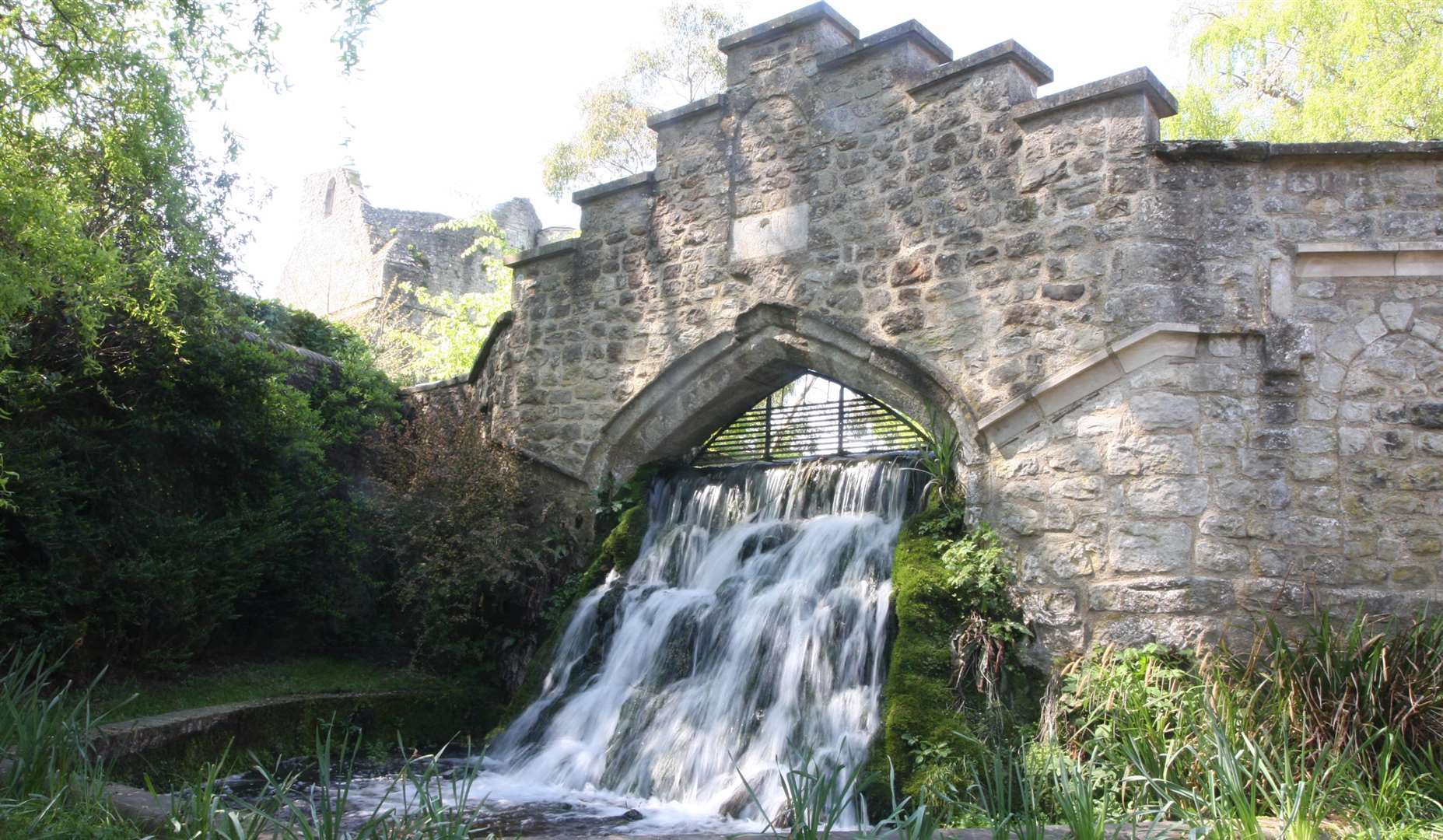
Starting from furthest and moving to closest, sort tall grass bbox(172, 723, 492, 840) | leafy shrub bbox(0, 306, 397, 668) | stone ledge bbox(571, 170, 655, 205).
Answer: stone ledge bbox(571, 170, 655, 205)
leafy shrub bbox(0, 306, 397, 668)
tall grass bbox(172, 723, 492, 840)

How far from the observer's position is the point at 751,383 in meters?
8.05

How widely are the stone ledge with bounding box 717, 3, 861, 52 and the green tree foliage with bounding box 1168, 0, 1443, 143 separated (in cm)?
709

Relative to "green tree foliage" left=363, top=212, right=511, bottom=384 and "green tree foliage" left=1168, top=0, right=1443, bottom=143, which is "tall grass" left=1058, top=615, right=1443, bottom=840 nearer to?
"green tree foliage" left=1168, top=0, right=1443, bottom=143

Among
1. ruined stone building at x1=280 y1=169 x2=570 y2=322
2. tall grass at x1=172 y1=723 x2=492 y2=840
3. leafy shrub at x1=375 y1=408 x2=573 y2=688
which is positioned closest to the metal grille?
leafy shrub at x1=375 y1=408 x2=573 y2=688

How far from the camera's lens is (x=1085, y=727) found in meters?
5.44

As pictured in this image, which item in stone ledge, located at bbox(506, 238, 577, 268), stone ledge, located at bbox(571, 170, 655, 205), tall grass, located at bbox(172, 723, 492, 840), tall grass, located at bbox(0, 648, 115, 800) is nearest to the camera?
tall grass, located at bbox(172, 723, 492, 840)

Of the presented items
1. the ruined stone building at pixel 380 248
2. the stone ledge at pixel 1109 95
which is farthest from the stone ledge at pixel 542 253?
the ruined stone building at pixel 380 248

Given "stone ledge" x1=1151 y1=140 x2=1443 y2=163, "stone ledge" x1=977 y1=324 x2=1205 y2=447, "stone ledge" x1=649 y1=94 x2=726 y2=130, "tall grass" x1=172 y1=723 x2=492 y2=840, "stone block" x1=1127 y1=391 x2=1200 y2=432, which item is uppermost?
"stone ledge" x1=649 y1=94 x2=726 y2=130

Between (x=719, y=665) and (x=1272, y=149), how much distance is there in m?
3.95

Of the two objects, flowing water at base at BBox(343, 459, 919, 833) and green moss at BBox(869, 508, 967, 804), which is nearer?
green moss at BBox(869, 508, 967, 804)

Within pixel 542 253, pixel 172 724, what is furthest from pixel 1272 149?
pixel 172 724

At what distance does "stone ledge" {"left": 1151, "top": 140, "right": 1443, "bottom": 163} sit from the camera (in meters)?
5.65

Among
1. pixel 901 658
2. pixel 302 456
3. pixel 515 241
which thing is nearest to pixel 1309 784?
pixel 901 658

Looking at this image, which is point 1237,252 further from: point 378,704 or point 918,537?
point 378,704
